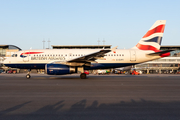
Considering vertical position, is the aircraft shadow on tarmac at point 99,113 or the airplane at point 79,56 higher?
the airplane at point 79,56

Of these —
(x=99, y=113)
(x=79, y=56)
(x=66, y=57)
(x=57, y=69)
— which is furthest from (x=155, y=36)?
(x=99, y=113)

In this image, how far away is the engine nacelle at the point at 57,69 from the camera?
65.1 ft

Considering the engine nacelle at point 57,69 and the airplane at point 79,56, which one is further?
the airplane at point 79,56

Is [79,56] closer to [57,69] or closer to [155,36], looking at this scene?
[57,69]

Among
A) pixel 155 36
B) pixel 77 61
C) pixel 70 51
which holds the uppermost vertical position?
pixel 155 36

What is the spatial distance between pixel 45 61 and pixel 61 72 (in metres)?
4.42

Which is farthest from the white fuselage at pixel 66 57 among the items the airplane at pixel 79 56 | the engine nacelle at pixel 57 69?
the engine nacelle at pixel 57 69

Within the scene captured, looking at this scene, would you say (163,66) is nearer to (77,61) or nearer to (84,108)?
(77,61)

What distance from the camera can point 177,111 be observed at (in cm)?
581

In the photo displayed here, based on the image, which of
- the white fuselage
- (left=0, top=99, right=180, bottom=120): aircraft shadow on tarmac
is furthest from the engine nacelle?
(left=0, top=99, right=180, bottom=120): aircraft shadow on tarmac

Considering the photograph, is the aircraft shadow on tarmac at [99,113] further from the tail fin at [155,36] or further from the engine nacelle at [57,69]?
the tail fin at [155,36]

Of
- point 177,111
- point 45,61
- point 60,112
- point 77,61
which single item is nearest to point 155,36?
point 77,61

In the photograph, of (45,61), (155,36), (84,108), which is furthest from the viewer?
(155,36)

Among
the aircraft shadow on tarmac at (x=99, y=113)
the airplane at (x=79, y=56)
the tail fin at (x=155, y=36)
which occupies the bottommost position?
the aircraft shadow on tarmac at (x=99, y=113)
